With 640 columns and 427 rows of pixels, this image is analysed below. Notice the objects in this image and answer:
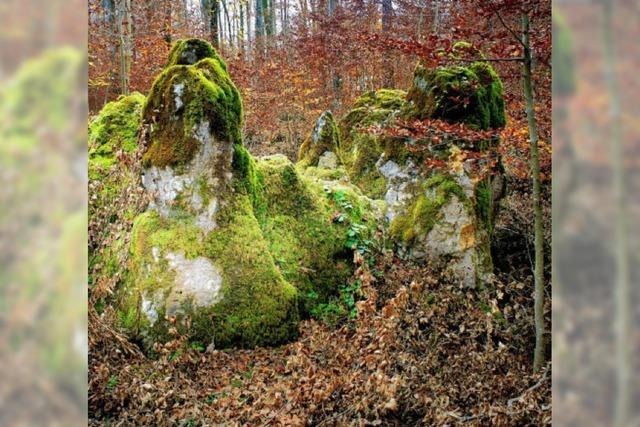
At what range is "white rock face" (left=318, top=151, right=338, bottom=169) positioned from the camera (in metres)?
8.83

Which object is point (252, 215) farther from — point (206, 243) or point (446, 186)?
point (446, 186)

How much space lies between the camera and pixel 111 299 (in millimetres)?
5426

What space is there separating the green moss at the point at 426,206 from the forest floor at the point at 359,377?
1.22 meters

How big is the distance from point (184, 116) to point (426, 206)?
3.01 meters

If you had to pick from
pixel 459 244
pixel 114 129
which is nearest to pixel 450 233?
pixel 459 244

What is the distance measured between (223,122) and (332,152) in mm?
3464
